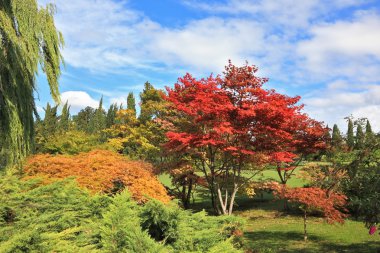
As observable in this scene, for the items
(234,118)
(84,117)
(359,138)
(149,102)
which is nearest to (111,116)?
(84,117)

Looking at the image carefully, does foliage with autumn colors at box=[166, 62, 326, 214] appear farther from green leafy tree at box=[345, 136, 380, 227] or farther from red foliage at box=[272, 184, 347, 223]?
green leafy tree at box=[345, 136, 380, 227]

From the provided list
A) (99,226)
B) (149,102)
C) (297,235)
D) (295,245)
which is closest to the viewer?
(99,226)

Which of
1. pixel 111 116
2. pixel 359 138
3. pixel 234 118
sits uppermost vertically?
pixel 111 116

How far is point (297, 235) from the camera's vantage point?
12383mm

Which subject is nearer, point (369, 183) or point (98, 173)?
point (369, 183)

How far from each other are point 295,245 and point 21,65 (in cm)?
965

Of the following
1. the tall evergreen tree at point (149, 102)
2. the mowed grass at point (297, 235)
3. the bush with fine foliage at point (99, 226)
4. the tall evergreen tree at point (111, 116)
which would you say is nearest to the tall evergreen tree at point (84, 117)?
the tall evergreen tree at point (111, 116)

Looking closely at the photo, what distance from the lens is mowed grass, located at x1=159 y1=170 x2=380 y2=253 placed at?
10359 millimetres

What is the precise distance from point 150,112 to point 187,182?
19.6 feet

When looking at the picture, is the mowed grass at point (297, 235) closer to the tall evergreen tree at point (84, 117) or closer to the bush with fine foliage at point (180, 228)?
the bush with fine foliage at point (180, 228)

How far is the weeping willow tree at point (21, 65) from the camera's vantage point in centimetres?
775

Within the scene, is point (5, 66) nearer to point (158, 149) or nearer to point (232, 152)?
point (232, 152)

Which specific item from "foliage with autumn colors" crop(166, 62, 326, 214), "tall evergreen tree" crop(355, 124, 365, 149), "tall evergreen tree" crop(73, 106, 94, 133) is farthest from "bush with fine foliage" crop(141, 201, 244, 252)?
"tall evergreen tree" crop(73, 106, 94, 133)

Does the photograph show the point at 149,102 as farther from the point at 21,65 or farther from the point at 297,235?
the point at 21,65
